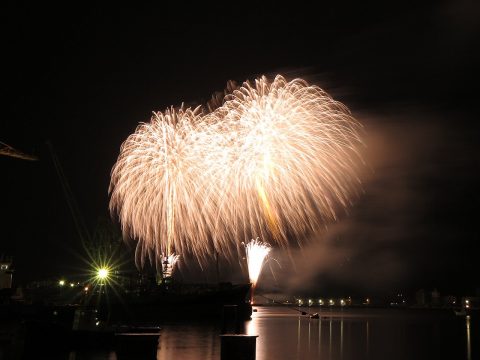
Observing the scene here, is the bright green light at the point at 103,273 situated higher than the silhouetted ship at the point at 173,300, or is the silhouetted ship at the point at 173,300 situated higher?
the bright green light at the point at 103,273

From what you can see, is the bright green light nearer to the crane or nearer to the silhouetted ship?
the silhouetted ship

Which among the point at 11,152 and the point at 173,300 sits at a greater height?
the point at 11,152

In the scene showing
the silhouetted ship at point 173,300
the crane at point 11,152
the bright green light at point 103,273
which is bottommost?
the silhouetted ship at point 173,300

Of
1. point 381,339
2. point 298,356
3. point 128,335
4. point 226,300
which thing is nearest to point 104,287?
point 226,300

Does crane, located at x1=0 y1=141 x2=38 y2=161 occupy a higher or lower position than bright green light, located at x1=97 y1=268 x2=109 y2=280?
higher

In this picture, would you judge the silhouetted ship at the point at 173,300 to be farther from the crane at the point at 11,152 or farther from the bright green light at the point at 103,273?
the crane at the point at 11,152

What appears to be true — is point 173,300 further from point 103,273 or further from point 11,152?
point 11,152

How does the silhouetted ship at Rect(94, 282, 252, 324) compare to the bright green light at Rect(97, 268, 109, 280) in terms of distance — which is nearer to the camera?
the bright green light at Rect(97, 268, 109, 280)

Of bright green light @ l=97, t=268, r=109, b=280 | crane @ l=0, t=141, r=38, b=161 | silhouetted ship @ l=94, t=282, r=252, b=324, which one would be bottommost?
silhouetted ship @ l=94, t=282, r=252, b=324

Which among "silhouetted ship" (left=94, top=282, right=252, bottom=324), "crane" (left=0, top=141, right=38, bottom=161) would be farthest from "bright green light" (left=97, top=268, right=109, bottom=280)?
"crane" (left=0, top=141, right=38, bottom=161)

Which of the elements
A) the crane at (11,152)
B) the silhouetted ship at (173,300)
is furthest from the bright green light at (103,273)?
the crane at (11,152)

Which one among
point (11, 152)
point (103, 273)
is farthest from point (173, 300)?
point (11, 152)

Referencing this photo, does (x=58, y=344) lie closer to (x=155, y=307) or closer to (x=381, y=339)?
(x=381, y=339)

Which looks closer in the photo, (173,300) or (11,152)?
(11,152)
